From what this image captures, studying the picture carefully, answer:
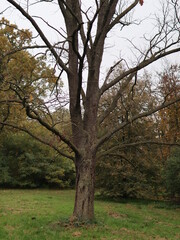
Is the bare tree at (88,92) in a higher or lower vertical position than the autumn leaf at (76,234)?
higher

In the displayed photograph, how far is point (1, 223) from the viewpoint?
755 centimetres

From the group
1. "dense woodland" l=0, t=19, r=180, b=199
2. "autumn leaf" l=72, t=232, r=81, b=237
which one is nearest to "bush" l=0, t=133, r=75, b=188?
"dense woodland" l=0, t=19, r=180, b=199

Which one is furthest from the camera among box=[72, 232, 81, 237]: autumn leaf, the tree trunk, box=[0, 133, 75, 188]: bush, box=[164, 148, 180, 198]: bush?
box=[0, 133, 75, 188]: bush

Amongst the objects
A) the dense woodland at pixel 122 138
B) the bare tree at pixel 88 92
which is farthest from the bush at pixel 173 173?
the bare tree at pixel 88 92

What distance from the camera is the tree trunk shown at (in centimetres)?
742

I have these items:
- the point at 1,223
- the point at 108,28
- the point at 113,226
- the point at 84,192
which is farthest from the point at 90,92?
the point at 1,223

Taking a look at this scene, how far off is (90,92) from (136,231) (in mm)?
4098

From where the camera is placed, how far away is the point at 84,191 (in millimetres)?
7484

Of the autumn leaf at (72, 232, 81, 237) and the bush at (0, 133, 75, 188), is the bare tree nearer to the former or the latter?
the autumn leaf at (72, 232, 81, 237)

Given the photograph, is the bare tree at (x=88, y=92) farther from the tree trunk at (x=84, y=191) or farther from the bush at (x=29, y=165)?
the bush at (x=29, y=165)

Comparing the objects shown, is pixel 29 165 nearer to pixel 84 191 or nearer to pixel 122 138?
pixel 122 138

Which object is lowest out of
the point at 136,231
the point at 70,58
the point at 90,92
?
the point at 136,231

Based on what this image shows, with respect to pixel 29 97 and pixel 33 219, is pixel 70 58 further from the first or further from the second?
pixel 33 219

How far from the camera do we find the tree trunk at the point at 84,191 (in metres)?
7.42
